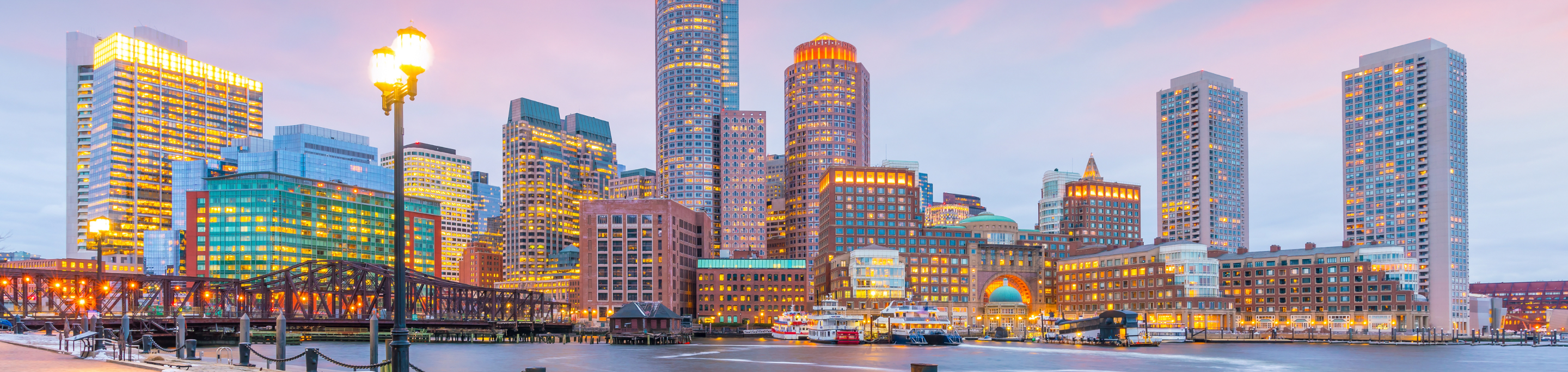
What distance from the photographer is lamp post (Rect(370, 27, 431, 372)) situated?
23797mm

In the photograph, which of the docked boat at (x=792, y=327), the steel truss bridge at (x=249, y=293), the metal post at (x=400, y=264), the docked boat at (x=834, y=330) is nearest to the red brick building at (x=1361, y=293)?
the docked boat at (x=834, y=330)

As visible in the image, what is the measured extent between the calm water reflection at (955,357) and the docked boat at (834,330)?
7.22 meters

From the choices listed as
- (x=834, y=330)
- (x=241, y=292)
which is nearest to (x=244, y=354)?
(x=241, y=292)

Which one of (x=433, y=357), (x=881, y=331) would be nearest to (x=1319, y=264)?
(x=881, y=331)

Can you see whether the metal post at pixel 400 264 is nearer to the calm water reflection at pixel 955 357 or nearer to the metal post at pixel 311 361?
the metal post at pixel 311 361

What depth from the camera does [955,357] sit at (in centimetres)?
12019

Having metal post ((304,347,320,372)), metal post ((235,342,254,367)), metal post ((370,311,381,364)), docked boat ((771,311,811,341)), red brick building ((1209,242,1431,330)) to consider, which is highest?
metal post ((370,311,381,364))

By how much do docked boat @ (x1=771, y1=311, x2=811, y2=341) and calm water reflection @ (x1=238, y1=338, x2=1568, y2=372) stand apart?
1155 cm

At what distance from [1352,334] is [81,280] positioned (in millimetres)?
189913

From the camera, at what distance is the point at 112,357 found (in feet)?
142

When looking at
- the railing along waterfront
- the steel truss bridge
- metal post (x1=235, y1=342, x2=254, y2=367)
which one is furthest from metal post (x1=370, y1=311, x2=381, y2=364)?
the railing along waterfront

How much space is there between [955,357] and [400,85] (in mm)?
102015

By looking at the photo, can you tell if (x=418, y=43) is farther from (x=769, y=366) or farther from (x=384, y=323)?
(x=384, y=323)

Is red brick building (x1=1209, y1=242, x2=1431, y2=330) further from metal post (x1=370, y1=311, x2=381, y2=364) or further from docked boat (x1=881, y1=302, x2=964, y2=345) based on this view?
metal post (x1=370, y1=311, x2=381, y2=364)
